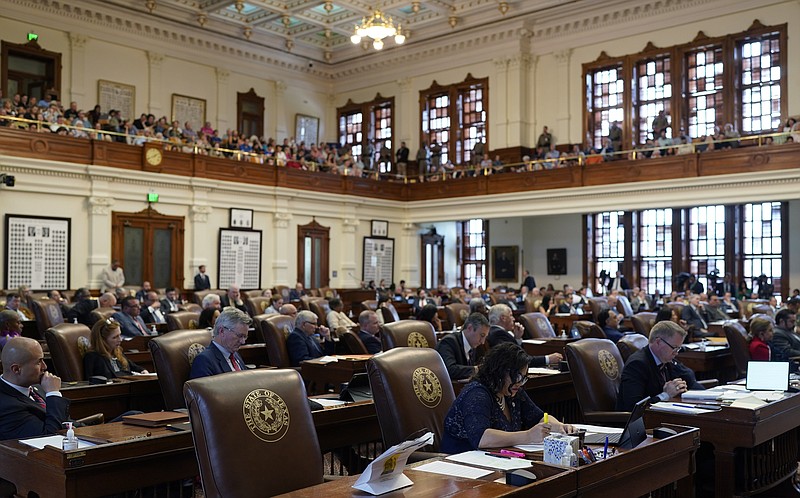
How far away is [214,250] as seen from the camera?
18.6 meters

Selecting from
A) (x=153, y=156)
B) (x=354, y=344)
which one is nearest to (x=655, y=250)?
(x=153, y=156)

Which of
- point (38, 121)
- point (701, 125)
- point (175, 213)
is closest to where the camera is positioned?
point (38, 121)

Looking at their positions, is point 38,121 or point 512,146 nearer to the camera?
point 38,121

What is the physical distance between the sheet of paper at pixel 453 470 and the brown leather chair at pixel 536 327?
20.1ft

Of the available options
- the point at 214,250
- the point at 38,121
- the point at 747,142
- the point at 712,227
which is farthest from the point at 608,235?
the point at 38,121

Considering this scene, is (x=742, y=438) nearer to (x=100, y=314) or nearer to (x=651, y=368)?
(x=651, y=368)

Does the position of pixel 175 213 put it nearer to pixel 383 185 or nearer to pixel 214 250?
pixel 214 250

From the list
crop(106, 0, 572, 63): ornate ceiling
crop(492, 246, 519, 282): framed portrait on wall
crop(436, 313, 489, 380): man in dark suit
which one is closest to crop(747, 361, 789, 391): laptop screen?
crop(436, 313, 489, 380): man in dark suit

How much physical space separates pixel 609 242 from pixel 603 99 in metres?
4.13

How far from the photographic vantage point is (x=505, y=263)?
2425 centimetres

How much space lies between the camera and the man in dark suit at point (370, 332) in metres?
7.99

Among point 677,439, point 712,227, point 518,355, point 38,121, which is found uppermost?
point 38,121

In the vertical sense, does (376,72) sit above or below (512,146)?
above

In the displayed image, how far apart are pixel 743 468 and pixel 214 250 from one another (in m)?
15.4
